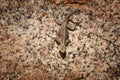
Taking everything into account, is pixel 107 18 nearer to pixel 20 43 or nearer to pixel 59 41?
pixel 59 41

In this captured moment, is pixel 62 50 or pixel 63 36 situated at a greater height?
pixel 63 36

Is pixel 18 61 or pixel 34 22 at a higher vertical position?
pixel 34 22

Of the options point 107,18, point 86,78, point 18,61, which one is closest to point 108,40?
point 107,18

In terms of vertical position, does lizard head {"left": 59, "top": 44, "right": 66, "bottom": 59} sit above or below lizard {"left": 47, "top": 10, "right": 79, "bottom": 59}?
below

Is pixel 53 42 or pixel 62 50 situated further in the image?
pixel 53 42

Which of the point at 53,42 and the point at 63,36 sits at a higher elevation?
the point at 63,36

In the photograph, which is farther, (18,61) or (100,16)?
(100,16)

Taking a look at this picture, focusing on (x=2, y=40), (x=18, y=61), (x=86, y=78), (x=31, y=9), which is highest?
(x=31, y=9)

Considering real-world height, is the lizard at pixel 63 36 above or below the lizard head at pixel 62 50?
above
